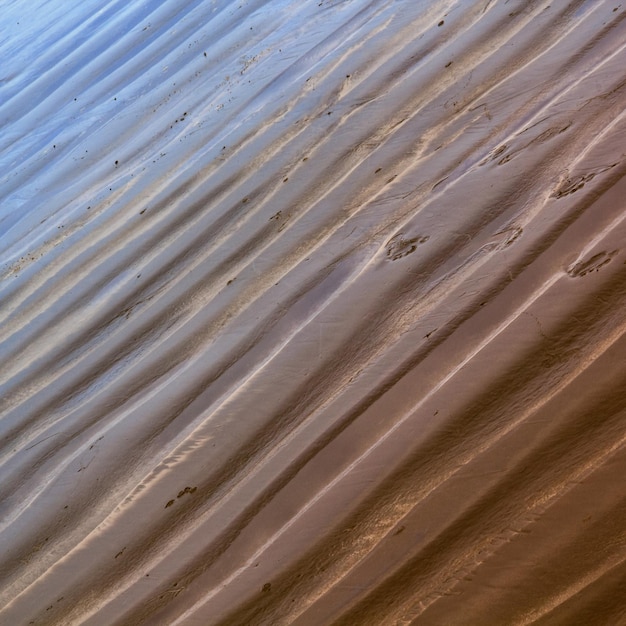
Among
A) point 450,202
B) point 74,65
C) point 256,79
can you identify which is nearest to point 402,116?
point 450,202

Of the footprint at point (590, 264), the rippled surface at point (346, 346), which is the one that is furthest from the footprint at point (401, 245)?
the footprint at point (590, 264)

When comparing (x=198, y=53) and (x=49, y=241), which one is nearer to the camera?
(x=49, y=241)

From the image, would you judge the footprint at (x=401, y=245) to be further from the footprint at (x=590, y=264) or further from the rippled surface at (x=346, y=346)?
the footprint at (x=590, y=264)

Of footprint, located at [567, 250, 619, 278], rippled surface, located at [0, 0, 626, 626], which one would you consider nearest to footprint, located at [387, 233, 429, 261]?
rippled surface, located at [0, 0, 626, 626]

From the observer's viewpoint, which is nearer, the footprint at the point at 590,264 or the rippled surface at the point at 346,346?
the rippled surface at the point at 346,346

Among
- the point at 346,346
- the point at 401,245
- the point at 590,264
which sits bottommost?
the point at 590,264

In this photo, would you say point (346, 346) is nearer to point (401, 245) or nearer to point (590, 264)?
point (401, 245)

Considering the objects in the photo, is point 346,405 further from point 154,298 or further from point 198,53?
point 198,53

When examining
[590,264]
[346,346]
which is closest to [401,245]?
[346,346]
